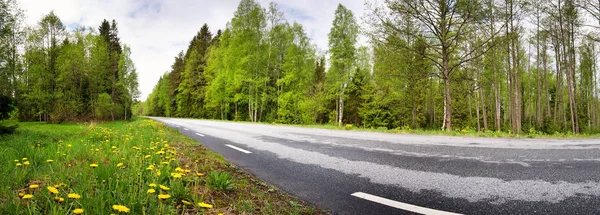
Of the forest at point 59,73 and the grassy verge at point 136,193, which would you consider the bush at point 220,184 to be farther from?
the forest at point 59,73

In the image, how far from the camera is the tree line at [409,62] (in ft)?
42.7

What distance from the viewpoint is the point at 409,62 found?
15.2 m

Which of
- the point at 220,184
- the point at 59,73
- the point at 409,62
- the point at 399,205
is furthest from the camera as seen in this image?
the point at 59,73

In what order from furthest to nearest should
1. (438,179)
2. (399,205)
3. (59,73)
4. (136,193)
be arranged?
(59,73)
(438,179)
(399,205)
(136,193)

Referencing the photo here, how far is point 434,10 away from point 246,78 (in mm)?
17655

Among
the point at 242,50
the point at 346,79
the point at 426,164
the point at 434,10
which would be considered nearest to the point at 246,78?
the point at 242,50

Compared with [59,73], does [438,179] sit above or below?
below

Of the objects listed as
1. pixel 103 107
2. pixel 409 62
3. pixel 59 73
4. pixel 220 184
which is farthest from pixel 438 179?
pixel 59 73

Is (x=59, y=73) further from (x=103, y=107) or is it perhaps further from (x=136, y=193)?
(x=136, y=193)

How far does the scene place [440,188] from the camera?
298 cm

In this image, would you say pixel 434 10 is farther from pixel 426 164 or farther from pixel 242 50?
pixel 242 50

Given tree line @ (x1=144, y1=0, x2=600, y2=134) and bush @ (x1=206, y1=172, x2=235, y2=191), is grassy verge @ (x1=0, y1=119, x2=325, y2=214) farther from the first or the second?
tree line @ (x1=144, y1=0, x2=600, y2=134)

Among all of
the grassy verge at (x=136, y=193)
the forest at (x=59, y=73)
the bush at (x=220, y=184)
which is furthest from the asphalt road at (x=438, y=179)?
the forest at (x=59, y=73)

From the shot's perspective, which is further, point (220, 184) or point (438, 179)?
point (438, 179)
